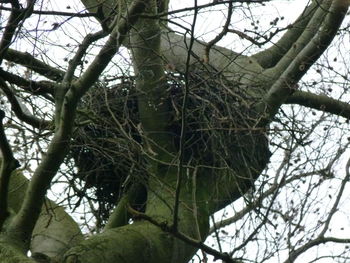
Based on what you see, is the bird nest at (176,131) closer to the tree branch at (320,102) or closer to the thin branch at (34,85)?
the thin branch at (34,85)

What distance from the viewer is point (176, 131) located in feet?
18.1

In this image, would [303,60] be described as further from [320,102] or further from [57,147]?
[57,147]

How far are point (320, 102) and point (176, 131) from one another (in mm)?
1250

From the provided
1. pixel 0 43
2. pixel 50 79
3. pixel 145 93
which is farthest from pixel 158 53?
pixel 0 43

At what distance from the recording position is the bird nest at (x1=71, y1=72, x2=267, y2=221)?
16.9ft

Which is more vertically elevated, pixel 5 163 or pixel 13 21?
pixel 13 21

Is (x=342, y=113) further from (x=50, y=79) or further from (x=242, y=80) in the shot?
(x=50, y=79)

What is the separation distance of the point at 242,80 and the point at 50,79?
4.98 feet

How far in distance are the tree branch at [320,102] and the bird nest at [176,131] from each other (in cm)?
56

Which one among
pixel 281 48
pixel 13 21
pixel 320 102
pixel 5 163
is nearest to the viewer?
Answer: pixel 5 163

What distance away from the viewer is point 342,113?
597cm

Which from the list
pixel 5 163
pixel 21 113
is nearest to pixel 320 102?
pixel 21 113

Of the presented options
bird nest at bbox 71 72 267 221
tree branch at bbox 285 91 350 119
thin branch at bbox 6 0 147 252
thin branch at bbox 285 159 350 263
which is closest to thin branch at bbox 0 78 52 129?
bird nest at bbox 71 72 267 221

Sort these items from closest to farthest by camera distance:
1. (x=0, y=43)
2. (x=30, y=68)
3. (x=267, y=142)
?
1. (x=0, y=43)
2. (x=30, y=68)
3. (x=267, y=142)
